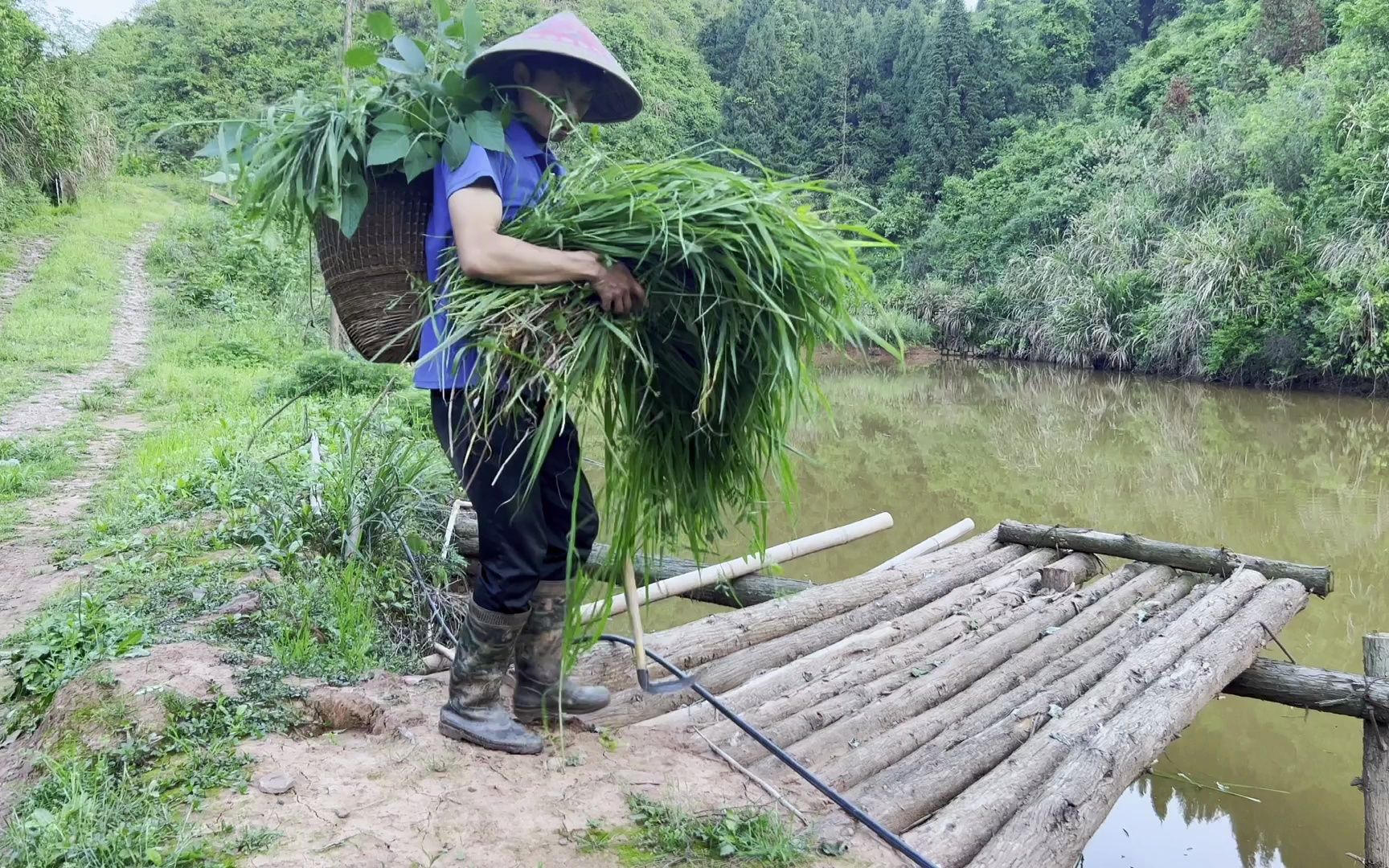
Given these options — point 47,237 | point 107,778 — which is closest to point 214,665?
point 107,778

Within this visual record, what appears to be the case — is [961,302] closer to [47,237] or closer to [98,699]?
[47,237]

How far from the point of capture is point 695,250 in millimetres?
1863

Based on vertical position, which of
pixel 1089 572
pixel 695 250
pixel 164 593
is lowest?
pixel 1089 572

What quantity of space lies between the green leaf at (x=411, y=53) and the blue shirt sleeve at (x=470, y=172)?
10.1 inches

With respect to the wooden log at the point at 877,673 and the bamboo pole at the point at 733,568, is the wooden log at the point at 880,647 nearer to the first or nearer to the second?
the wooden log at the point at 877,673

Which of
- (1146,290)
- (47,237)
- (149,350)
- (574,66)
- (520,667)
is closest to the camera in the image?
(574,66)

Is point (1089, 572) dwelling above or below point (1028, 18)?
below

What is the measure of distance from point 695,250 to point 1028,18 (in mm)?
37415

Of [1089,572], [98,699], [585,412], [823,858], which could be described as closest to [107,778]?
[98,699]

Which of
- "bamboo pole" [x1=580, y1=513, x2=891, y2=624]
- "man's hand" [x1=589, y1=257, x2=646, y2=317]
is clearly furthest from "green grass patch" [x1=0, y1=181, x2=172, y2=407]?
"man's hand" [x1=589, y1=257, x2=646, y2=317]

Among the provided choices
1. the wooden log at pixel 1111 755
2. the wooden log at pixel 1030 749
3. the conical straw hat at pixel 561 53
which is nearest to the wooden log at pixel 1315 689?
the wooden log at pixel 1111 755

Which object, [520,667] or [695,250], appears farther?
[520,667]

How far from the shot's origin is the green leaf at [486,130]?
196 cm

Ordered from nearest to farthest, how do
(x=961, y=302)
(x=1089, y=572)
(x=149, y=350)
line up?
(x=1089, y=572)
(x=149, y=350)
(x=961, y=302)
